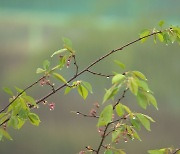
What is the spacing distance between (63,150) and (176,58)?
706mm

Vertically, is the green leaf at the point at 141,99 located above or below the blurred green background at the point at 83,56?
below

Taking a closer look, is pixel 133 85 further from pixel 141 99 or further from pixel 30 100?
pixel 30 100

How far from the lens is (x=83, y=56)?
1.81 metres

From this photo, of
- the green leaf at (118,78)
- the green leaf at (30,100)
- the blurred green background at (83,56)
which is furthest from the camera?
the blurred green background at (83,56)

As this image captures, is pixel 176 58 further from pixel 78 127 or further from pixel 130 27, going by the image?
pixel 78 127

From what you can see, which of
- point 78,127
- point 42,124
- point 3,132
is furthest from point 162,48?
point 3,132

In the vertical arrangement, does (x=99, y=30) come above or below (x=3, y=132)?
above

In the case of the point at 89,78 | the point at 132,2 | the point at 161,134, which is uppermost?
the point at 132,2

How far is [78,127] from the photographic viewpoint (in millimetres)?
1797

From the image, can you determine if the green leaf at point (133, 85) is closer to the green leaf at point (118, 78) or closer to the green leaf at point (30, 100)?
the green leaf at point (118, 78)

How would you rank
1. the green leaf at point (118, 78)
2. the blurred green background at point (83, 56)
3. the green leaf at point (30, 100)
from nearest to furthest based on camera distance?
the green leaf at point (118, 78)
the green leaf at point (30, 100)
the blurred green background at point (83, 56)

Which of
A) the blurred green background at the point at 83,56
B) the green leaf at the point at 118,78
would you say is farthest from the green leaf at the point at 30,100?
the blurred green background at the point at 83,56

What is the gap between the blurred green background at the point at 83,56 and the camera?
5.88 feet

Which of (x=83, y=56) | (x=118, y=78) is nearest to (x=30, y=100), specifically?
(x=118, y=78)
